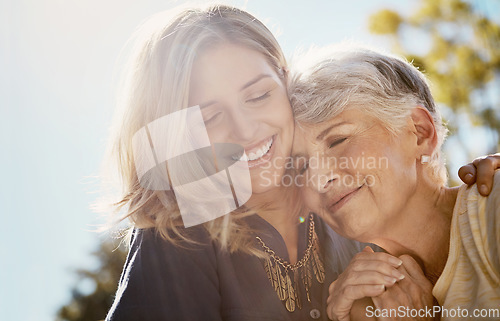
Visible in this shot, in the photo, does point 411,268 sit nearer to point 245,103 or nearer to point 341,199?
point 341,199

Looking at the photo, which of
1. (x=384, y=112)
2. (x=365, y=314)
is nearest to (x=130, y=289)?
(x=365, y=314)

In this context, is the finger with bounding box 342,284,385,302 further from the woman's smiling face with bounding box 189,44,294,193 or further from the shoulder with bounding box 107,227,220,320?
the woman's smiling face with bounding box 189,44,294,193

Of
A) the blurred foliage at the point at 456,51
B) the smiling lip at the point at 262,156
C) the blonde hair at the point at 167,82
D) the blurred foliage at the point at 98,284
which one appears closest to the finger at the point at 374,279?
the blonde hair at the point at 167,82

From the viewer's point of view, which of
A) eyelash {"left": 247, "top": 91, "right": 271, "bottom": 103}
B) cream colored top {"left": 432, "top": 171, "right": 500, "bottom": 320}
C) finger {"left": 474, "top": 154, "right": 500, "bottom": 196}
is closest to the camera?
cream colored top {"left": 432, "top": 171, "right": 500, "bottom": 320}

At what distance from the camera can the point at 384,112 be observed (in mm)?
1831

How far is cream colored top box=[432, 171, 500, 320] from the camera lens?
1.43 m

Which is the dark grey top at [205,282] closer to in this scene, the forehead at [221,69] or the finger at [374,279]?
the finger at [374,279]

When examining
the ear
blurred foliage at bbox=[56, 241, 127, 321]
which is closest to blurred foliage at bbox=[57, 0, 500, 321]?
blurred foliage at bbox=[56, 241, 127, 321]

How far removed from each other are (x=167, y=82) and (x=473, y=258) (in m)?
1.27

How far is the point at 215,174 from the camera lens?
215 cm

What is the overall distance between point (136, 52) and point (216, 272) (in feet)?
3.23

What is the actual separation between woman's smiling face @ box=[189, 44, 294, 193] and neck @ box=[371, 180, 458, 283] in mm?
511

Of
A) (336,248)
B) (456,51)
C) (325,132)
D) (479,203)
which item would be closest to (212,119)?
(325,132)

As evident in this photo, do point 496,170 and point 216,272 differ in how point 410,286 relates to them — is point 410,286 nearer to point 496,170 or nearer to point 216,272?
point 496,170
